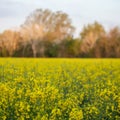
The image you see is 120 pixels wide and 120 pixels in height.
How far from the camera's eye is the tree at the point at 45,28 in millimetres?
74750

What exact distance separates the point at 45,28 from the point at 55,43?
27.4ft

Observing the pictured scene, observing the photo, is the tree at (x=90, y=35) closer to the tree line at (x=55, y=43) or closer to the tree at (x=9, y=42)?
the tree line at (x=55, y=43)

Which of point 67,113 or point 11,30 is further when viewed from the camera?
point 11,30

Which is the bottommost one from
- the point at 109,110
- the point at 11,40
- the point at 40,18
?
the point at 109,110

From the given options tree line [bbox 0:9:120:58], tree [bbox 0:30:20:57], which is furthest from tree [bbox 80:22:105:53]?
tree [bbox 0:30:20:57]

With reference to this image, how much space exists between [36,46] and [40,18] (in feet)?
37.4

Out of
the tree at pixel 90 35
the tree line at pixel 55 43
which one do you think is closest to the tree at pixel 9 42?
the tree line at pixel 55 43

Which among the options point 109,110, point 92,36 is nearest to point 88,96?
point 109,110

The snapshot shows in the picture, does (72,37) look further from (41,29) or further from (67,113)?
(67,113)

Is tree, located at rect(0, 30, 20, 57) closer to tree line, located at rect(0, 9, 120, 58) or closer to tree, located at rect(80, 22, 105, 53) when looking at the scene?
tree line, located at rect(0, 9, 120, 58)

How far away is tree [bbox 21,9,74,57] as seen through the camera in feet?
A: 245

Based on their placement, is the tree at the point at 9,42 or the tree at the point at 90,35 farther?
the tree at the point at 90,35

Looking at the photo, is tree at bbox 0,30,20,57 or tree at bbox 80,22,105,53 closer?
tree at bbox 0,30,20,57

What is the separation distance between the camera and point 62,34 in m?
82.4
